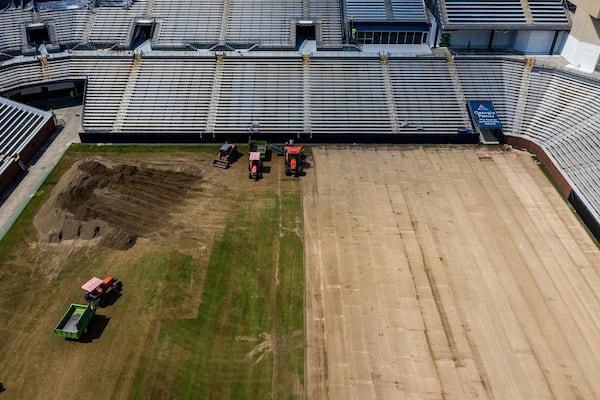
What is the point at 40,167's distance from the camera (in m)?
42.8

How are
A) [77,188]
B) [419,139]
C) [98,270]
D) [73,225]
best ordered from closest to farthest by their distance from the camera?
1. [98,270]
2. [73,225]
3. [77,188]
4. [419,139]

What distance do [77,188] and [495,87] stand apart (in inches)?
1712

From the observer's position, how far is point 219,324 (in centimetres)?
2891

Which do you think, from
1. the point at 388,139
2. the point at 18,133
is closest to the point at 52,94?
the point at 18,133

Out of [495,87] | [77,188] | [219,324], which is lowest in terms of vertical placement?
[219,324]

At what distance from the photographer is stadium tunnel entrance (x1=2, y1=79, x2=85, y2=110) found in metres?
50.2

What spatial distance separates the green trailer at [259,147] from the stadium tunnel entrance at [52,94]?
70.4 feet

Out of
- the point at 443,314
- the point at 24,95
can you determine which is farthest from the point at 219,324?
the point at 24,95

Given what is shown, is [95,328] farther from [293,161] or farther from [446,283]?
[446,283]

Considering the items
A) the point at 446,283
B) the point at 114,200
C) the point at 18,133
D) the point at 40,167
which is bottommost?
the point at 446,283

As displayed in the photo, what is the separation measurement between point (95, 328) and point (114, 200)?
40.6ft

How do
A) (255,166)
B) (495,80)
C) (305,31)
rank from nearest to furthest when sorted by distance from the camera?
(255,166), (495,80), (305,31)

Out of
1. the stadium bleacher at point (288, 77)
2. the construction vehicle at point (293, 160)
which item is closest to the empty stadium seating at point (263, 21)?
the stadium bleacher at point (288, 77)

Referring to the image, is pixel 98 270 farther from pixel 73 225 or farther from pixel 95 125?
pixel 95 125
